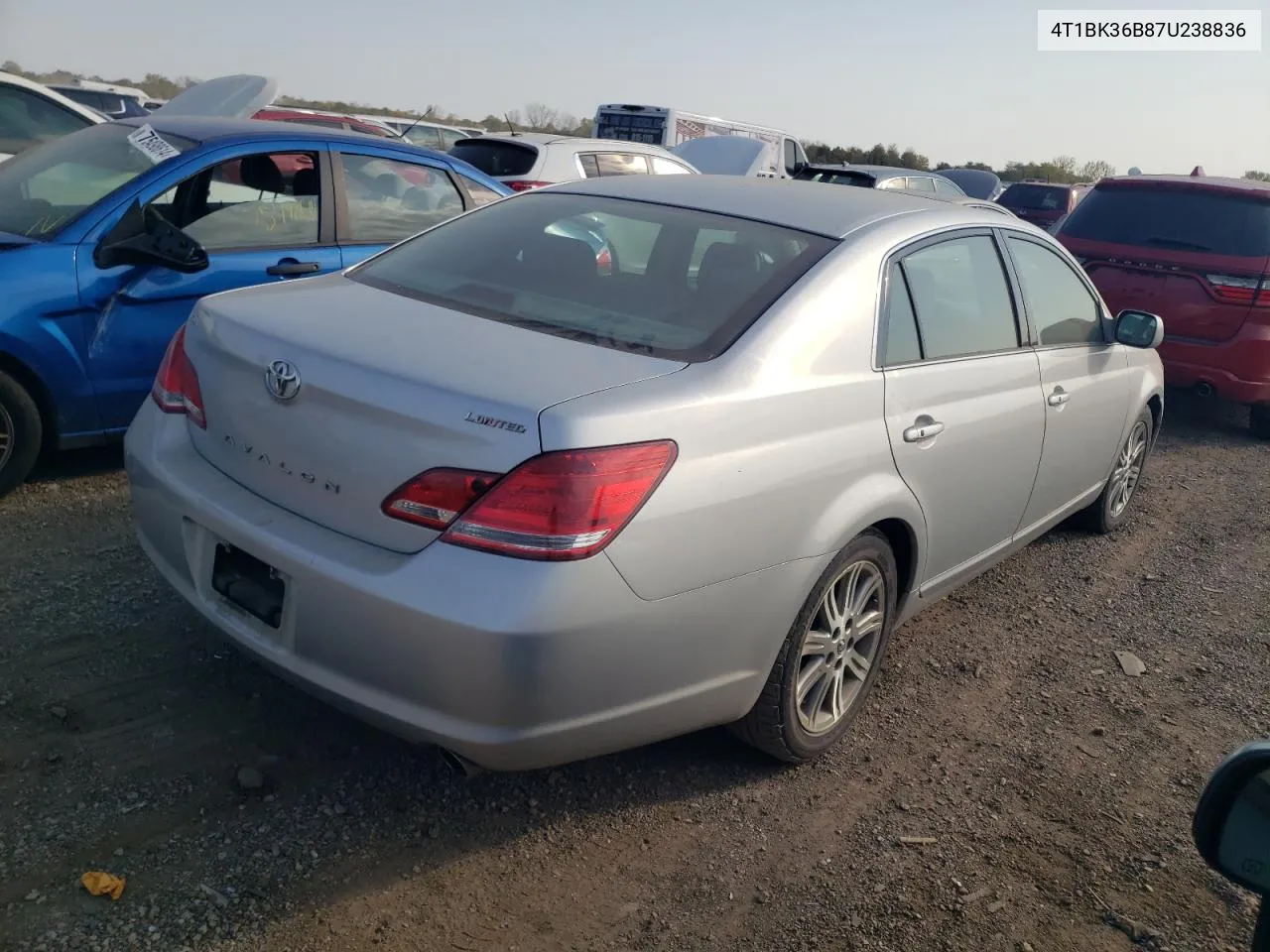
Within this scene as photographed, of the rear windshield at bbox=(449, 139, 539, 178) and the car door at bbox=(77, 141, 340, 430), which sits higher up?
the rear windshield at bbox=(449, 139, 539, 178)

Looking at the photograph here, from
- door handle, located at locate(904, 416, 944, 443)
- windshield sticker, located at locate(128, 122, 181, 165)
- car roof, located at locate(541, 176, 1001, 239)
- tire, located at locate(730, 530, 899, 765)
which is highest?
windshield sticker, located at locate(128, 122, 181, 165)

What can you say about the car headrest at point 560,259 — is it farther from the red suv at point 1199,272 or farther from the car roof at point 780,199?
the red suv at point 1199,272

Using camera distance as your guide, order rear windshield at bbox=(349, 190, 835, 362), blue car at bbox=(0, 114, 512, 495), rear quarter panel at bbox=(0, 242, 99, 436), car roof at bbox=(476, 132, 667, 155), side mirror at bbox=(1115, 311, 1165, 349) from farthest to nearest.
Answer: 1. car roof at bbox=(476, 132, 667, 155)
2. side mirror at bbox=(1115, 311, 1165, 349)
3. blue car at bbox=(0, 114, 512, 495)
4. rear quarter panel at bbox=(0, 242, 99, 436)
5. rear windshield at bbox=(349, 190, 835, 362)

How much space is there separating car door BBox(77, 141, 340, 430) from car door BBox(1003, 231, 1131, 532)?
3.18 metres

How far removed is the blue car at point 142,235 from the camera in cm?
437

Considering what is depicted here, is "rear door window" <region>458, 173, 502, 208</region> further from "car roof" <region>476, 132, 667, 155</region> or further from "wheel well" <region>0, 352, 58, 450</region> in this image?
"car roof" <region>476, 132, 667, 155</region>

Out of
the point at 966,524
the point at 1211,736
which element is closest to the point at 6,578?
the point at 966,524

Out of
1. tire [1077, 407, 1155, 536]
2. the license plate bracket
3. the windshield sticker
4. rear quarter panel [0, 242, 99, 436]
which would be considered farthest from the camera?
tire [1077, 407, 1155, 536]

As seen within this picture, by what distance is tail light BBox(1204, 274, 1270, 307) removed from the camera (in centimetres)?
705

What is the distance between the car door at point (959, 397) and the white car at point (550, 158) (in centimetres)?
632

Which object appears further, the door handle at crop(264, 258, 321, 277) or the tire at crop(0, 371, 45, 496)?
the door handle at crop(264, 258, 321, 277)

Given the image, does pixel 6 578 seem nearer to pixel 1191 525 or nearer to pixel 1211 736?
pixel 1211 736

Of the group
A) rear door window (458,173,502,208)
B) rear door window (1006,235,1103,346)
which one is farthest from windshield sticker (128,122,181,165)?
rear door window (1006,235,1103,346)

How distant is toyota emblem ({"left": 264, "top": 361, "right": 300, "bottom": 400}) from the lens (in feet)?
8.46
